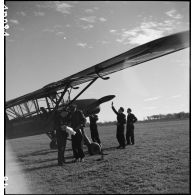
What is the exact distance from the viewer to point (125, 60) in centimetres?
774

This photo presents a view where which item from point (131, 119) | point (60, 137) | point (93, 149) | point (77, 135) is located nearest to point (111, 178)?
point (60, 137)

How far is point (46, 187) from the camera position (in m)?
Result: 5.32

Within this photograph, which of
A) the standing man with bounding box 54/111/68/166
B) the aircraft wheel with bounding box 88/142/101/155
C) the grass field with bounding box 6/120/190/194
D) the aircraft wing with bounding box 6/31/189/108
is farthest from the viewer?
the aircraft wheel with bounding box 88/142/101/155

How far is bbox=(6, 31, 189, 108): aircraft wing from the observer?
238 inches

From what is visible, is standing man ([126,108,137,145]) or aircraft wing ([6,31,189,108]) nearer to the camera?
aircraft wing ([6,31,189,108])

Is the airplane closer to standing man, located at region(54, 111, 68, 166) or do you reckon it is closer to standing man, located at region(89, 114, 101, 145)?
standing man, located at region(89, 114, 101, 145)

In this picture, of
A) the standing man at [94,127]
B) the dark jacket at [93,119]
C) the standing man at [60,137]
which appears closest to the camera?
the standing man at [60,137]

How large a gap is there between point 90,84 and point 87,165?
318 centimetres

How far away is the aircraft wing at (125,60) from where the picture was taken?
606 centimetres

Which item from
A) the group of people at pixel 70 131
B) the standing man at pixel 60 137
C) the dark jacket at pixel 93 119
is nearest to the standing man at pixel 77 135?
the group of people at pixel 70 131

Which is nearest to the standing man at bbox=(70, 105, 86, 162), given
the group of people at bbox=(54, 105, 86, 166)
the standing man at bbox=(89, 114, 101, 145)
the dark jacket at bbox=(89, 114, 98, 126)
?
the group of people at bbox=(54, 105, 86, 166)

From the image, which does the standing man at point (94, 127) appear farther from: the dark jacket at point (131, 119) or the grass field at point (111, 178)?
the grass field at point (111, 178)

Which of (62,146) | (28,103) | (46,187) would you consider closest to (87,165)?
(62,146)

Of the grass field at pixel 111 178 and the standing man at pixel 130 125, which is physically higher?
the standing man at pixel 130 125
